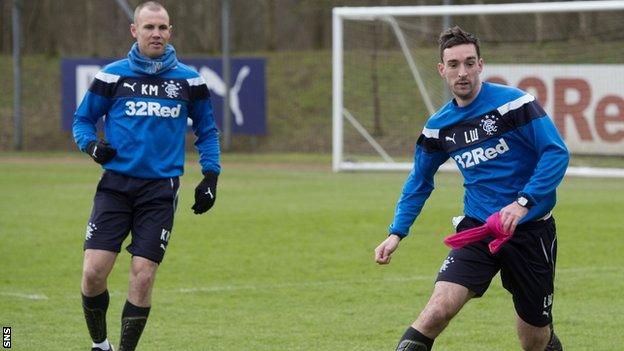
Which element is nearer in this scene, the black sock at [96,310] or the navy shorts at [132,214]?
the navy shorts at [132,214]

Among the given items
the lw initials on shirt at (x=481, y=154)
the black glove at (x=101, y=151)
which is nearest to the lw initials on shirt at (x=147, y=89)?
the black glove at (x=101, y=151)

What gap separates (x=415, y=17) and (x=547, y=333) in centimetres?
2008

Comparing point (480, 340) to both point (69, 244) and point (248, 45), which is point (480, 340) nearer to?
point (69, 244)

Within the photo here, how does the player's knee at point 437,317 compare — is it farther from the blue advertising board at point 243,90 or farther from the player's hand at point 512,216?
the blue advertising board at point 243,90

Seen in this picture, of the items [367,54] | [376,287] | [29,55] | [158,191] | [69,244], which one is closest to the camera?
[158,191]

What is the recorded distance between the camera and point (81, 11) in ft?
130

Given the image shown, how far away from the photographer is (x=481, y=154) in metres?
6.61

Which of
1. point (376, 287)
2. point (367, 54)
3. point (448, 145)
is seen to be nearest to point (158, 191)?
point (448, 145)

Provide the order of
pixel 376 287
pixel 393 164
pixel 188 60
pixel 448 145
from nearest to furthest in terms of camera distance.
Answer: pixel 448 145 < pixel 376 287 < pixel 393 164 < pixel 188 60

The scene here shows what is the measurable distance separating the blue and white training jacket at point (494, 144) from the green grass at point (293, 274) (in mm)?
2111

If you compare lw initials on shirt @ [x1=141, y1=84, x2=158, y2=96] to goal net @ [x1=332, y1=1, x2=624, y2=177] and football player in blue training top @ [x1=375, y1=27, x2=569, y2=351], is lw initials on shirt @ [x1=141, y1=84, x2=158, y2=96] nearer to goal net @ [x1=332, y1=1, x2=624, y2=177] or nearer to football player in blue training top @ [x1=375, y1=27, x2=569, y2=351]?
football player in blue training top @ [x1=375, y1=27, x2=569, y2=351]

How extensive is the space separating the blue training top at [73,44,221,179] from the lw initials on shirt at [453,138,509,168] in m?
2.05

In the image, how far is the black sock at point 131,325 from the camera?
25.1ft

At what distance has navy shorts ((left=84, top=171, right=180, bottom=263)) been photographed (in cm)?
773
